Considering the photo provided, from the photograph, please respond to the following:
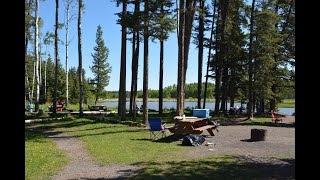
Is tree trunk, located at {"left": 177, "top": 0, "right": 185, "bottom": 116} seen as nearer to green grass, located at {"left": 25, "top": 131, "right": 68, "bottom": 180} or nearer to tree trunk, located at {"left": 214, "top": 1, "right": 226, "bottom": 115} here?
tree trunk, located at {"left": 214, "top": 1, "right": 226, "bottom": 115}

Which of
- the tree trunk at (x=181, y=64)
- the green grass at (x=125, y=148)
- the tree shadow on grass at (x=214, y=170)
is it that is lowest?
the green grass at (x=125, y=148)

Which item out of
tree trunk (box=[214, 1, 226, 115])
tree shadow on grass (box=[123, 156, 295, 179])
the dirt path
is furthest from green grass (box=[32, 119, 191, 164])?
tree trunk (box=[214, 1, 226, 115])

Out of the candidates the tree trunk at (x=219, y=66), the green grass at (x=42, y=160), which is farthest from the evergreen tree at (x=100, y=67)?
the green grass at (x=42, y=160)

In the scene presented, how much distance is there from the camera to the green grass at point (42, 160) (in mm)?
7996

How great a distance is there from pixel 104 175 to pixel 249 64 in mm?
21405

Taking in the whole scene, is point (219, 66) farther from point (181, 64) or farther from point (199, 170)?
point (199, 170)

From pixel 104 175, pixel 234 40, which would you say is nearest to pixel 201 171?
pixel 104 175

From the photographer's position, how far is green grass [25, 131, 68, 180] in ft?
26.2

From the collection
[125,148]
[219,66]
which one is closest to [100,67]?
[219,66]

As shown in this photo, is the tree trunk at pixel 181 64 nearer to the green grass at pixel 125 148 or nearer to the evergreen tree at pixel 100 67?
the green grass at pixel 125 148

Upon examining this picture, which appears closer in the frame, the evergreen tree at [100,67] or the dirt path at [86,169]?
Result: the dirt path at [86,169]

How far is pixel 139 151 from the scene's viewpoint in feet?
37.3
